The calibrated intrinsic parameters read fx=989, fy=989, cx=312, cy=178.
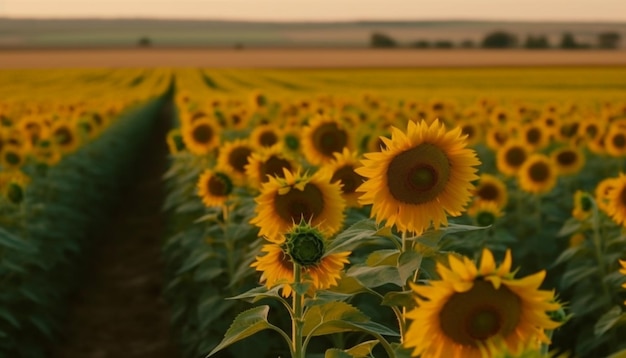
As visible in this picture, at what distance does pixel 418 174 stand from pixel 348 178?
155 centimetres

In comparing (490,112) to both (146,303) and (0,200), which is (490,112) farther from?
(0,200)

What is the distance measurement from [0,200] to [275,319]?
2795 mm

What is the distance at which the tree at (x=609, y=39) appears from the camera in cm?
9256

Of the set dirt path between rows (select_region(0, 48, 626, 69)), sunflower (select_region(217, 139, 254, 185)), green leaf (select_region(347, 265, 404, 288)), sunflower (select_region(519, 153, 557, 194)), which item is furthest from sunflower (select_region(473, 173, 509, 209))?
dirt path between rows (select_region(0, 48, 626, 69))

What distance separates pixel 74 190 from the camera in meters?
10.3

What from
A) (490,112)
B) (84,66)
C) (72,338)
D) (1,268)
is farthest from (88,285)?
(84,66)

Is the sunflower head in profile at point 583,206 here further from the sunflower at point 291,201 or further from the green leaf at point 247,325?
the green leaf at point 247,325

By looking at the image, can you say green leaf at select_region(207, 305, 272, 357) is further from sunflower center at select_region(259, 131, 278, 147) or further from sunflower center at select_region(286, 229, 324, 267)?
sunflower center at select_region(259, 131, 278, 147)

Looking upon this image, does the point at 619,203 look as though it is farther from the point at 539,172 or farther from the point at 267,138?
the point at 267,138

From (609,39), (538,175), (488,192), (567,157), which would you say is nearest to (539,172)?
(538,175)

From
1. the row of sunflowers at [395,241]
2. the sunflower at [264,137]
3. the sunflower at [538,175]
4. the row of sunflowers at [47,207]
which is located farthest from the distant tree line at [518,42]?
the sunflower at [264,137]

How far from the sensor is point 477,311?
198 centimetres

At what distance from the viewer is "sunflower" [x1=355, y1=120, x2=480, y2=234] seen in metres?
2.96

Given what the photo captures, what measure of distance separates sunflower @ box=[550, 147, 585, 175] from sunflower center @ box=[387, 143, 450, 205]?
5.41m
